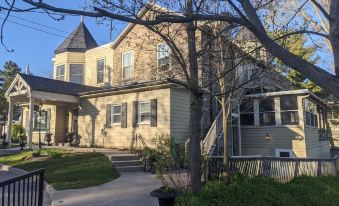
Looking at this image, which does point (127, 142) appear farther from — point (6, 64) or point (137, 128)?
point (6, 64)

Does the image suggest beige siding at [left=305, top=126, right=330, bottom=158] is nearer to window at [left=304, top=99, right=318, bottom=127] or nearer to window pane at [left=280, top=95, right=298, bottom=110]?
window at [left=304, top=99, right=318, bottom=127]

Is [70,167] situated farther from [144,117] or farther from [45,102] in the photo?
[45,102]

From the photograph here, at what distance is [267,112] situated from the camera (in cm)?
1923

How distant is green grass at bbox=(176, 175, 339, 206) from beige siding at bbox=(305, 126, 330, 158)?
1080cm

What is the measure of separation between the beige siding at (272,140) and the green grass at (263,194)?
10094mm

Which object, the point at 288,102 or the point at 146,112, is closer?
the point at 146,112

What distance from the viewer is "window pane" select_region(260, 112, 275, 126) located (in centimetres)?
1897

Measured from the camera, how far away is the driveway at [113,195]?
26.9 ft

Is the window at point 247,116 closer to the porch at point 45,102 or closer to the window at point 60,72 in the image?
the porch at point 45,102

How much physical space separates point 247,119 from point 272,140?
218cm

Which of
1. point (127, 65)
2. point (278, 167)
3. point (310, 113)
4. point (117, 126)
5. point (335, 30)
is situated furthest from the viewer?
point (127, 65)

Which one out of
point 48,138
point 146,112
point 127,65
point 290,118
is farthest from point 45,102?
point 290,118

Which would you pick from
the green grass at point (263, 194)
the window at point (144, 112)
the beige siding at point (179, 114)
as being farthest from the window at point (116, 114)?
the green grass at point (263, 194)

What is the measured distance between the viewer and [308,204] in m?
6.31
